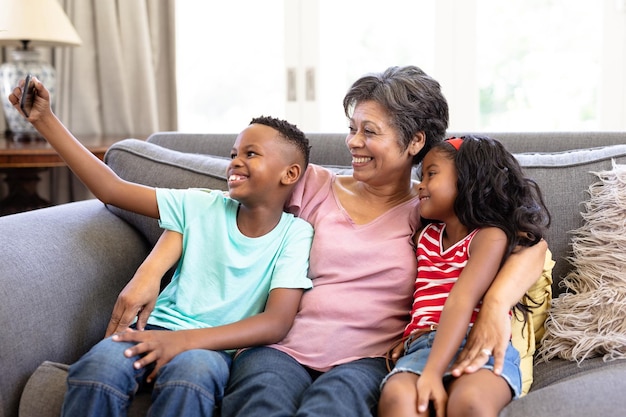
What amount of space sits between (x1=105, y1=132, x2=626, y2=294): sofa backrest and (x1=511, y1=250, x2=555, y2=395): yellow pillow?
138mm

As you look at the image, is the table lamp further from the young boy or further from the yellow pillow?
the yellow pillow

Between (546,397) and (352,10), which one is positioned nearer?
(546,397)

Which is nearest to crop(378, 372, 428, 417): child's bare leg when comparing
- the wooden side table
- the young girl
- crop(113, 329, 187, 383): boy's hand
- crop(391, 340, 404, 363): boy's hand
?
the young girl

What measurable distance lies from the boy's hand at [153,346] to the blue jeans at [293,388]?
13 cm

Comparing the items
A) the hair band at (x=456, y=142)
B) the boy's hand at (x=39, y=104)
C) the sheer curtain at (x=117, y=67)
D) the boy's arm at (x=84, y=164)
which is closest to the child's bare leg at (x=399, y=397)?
the hair band at (x=456, y=142)

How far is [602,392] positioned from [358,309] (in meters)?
0.51

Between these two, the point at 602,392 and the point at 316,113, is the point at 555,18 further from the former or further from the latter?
the point at 602,392

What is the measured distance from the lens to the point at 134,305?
1.59 meters

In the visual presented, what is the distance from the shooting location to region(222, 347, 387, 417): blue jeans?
136cm

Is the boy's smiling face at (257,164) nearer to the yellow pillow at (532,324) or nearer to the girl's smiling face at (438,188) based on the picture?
the girl's smiling face at (438,188)

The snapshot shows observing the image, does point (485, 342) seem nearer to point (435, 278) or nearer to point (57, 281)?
point (435, 278)

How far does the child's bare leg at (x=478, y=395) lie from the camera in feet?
4.36

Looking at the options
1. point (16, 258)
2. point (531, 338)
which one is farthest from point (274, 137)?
point (531, 338)

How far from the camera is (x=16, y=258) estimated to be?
156 centimetres
